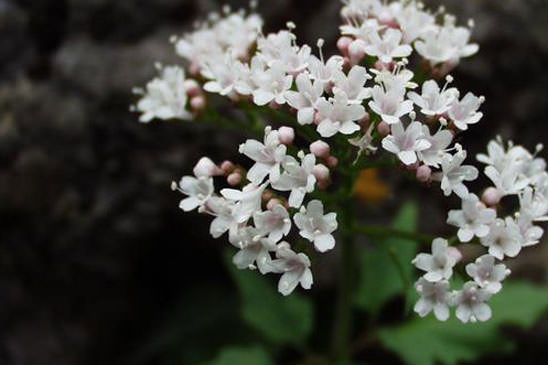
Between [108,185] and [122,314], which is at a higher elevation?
[108,185]

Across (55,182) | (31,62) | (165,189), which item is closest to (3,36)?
(31,62)

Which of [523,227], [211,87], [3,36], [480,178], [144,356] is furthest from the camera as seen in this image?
[480,178]

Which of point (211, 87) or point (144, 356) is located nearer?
point (211, 87)

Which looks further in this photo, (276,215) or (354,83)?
(354,83)

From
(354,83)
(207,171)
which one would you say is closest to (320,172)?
(354,83)

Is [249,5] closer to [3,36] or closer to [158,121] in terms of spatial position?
[158,121]

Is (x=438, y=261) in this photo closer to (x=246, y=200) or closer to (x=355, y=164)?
(x=355, y=164)

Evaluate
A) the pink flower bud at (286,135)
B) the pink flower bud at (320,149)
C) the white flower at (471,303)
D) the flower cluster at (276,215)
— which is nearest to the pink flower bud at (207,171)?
the flower cluster at (276,215)
